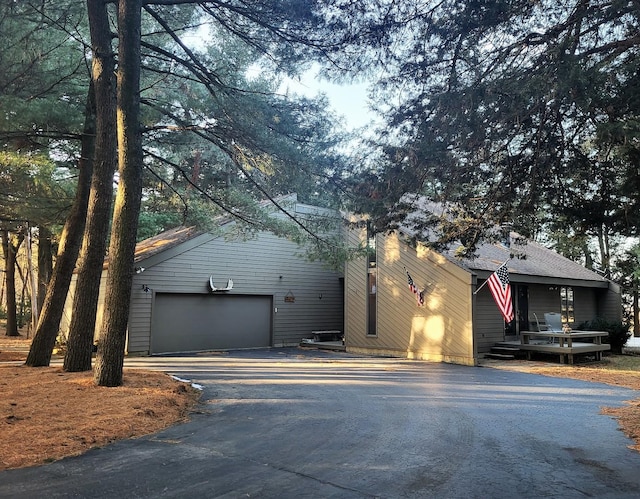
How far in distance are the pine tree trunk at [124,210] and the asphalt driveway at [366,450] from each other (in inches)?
62.3

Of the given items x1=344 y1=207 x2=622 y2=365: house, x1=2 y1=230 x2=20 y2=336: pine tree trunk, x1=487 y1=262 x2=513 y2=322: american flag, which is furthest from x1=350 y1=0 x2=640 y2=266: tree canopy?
x1=2 y1=230 x2=20 y2=336: pine tree trunk

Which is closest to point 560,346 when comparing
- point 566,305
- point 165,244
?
point 566,305

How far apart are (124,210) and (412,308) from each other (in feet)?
31.3

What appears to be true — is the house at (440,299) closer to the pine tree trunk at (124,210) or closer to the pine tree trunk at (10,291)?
the pine tree trunk at (124,210)

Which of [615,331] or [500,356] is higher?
[615,331]

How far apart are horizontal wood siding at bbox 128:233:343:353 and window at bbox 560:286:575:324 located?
26.3ft

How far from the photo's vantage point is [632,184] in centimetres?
666

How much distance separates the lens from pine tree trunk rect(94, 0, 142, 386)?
25.2 ft

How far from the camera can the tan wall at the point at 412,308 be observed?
45.4 ft

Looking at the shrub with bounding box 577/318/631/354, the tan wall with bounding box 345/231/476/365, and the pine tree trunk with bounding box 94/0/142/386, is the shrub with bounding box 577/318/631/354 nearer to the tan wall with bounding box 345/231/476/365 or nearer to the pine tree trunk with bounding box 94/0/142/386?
the tan wall with bounding box 345/231/476/365

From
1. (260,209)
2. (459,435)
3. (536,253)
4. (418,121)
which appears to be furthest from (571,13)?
(536,253)

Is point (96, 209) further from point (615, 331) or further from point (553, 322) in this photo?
point (615, 331)

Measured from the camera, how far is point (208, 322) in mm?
16578

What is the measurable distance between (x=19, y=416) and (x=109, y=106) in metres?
5.44
